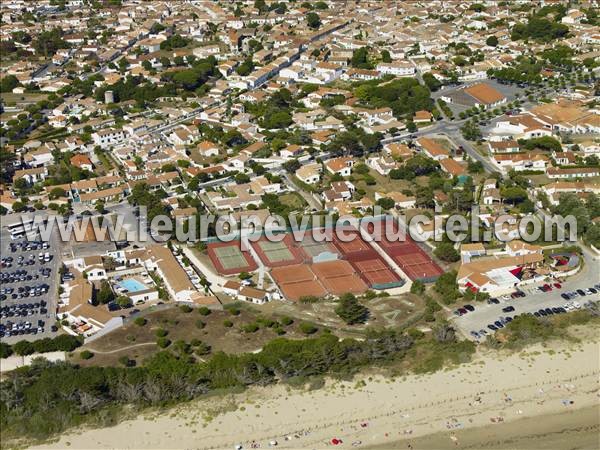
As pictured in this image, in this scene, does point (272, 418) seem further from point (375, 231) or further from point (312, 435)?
point (375, 231)

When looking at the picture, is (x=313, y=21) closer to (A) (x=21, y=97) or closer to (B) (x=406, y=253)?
(A) (x=21, y=97)

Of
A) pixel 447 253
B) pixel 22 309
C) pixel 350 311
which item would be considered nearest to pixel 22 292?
pixel 22 309

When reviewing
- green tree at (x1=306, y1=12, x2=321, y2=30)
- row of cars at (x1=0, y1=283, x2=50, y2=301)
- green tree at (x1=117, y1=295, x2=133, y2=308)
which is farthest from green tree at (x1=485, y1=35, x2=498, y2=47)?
row of cars at (x1=0, y1=283, x2=50, y2=301)

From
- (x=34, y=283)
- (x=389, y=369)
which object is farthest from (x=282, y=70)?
(x=389, y=369)

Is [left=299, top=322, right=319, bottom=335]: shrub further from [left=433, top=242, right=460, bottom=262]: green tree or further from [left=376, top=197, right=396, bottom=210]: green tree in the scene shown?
[left=376, top=197, right=396, bottom=210]: green tree

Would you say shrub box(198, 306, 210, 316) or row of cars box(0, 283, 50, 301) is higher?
shrub box(198, 306, 210, 316)

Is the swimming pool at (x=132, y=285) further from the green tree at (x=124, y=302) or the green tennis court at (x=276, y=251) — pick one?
the green tennis court at (x=276, y=251)

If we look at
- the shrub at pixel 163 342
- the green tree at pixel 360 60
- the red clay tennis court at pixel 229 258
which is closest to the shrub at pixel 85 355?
the shrub at pixel 163 342
